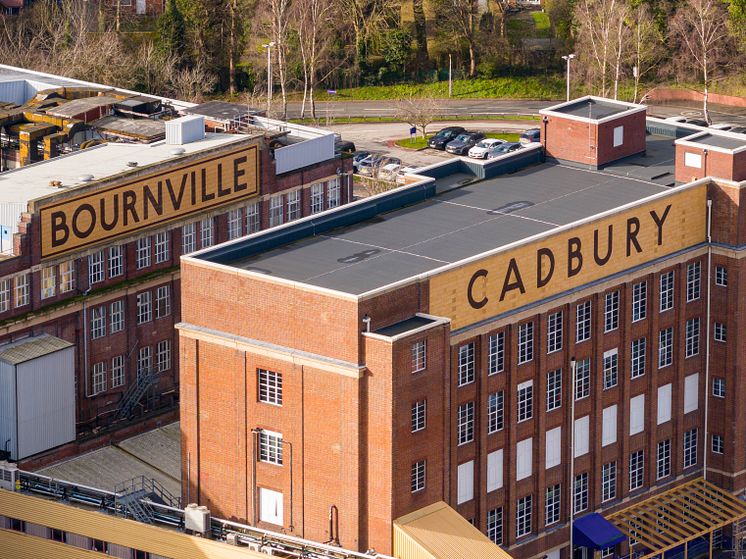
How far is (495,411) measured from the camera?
327 feet

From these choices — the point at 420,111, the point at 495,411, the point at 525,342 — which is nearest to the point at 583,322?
the point at 525,342

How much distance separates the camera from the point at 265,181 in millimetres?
121500

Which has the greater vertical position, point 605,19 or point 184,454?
point 605,19

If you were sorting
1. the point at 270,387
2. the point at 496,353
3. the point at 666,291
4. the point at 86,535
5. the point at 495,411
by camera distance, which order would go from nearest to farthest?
the point at 270,387 < the point at 86,535 < the point at 496,353 < the point at 495,411 < the point at 666,291

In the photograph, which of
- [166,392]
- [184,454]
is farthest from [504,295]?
[166,392]

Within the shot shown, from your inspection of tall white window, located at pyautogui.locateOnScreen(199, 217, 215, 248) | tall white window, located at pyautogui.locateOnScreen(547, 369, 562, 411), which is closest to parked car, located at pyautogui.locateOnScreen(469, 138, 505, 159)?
tall white window, located at pyautogui.locateOnScreen(199, 217, 215, 248)

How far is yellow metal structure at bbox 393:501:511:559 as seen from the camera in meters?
91.9

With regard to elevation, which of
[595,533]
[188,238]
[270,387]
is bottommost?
[595,533]

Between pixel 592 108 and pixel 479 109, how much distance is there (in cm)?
7742

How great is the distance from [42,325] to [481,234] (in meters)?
23.4

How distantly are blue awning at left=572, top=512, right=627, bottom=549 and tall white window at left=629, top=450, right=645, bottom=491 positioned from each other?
397 centimetres

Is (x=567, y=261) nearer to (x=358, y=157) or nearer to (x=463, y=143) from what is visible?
(x=358, y=157)

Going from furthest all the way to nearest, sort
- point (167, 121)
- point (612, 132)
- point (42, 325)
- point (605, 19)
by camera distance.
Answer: point (605, 19) < point (167, 121) < point (612, 132) < point (42, 325)

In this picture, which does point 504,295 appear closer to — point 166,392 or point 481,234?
point 481,234
